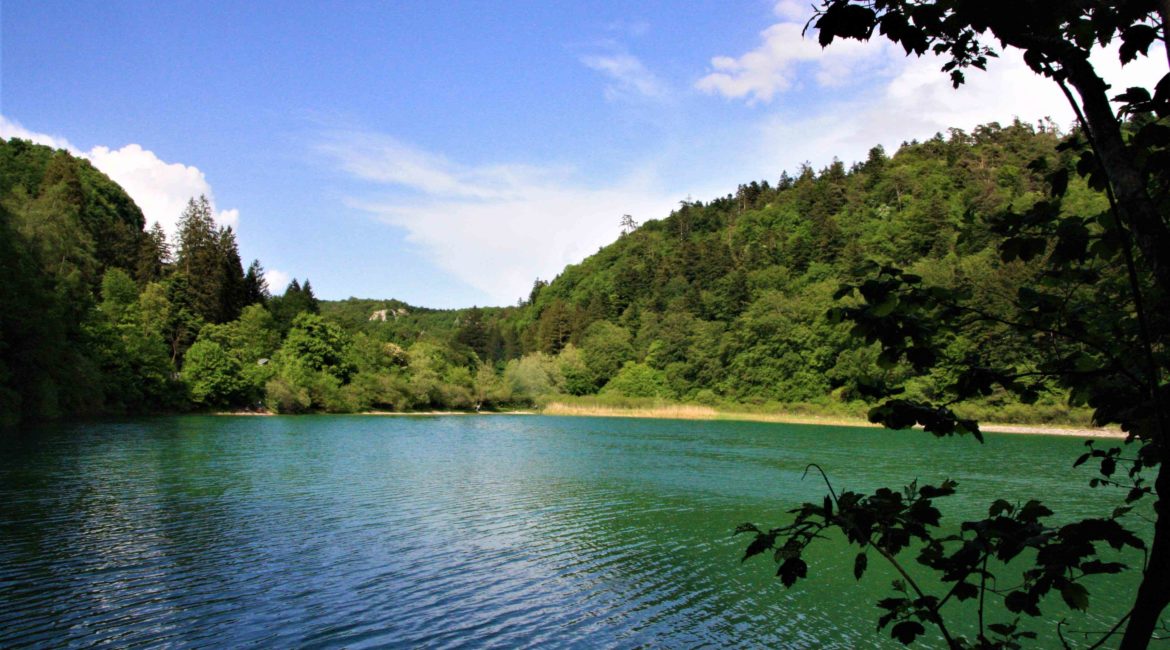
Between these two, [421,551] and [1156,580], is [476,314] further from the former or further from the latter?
[1156,580]

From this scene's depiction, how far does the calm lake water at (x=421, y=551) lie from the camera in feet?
32.4

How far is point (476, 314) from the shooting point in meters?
144

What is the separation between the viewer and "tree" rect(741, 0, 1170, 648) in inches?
80.0

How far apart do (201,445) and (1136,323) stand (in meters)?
37.9

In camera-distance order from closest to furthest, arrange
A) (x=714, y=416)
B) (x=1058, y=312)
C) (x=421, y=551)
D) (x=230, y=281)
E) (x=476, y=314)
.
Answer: (x=1058, y=312), (x=421, y=551), (x=714, y=416), (x=230, y=281), (x=476, y=314)

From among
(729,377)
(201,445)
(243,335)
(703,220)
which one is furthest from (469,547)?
(703,220)

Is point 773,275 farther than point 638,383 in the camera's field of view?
Yes

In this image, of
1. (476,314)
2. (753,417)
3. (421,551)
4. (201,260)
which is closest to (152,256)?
(201,260)

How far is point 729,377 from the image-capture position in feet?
312

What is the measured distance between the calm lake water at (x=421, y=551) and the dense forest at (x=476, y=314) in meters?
19.4

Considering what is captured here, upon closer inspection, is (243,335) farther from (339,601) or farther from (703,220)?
(703,220)

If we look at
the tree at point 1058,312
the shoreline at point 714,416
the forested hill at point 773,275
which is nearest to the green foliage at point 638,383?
the forested hill at point 773,275

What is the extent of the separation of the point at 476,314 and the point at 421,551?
13119 centimetres

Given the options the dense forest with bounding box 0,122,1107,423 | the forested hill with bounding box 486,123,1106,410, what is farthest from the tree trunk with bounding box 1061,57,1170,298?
the forested hill with bounding box 486,123,1106,410
